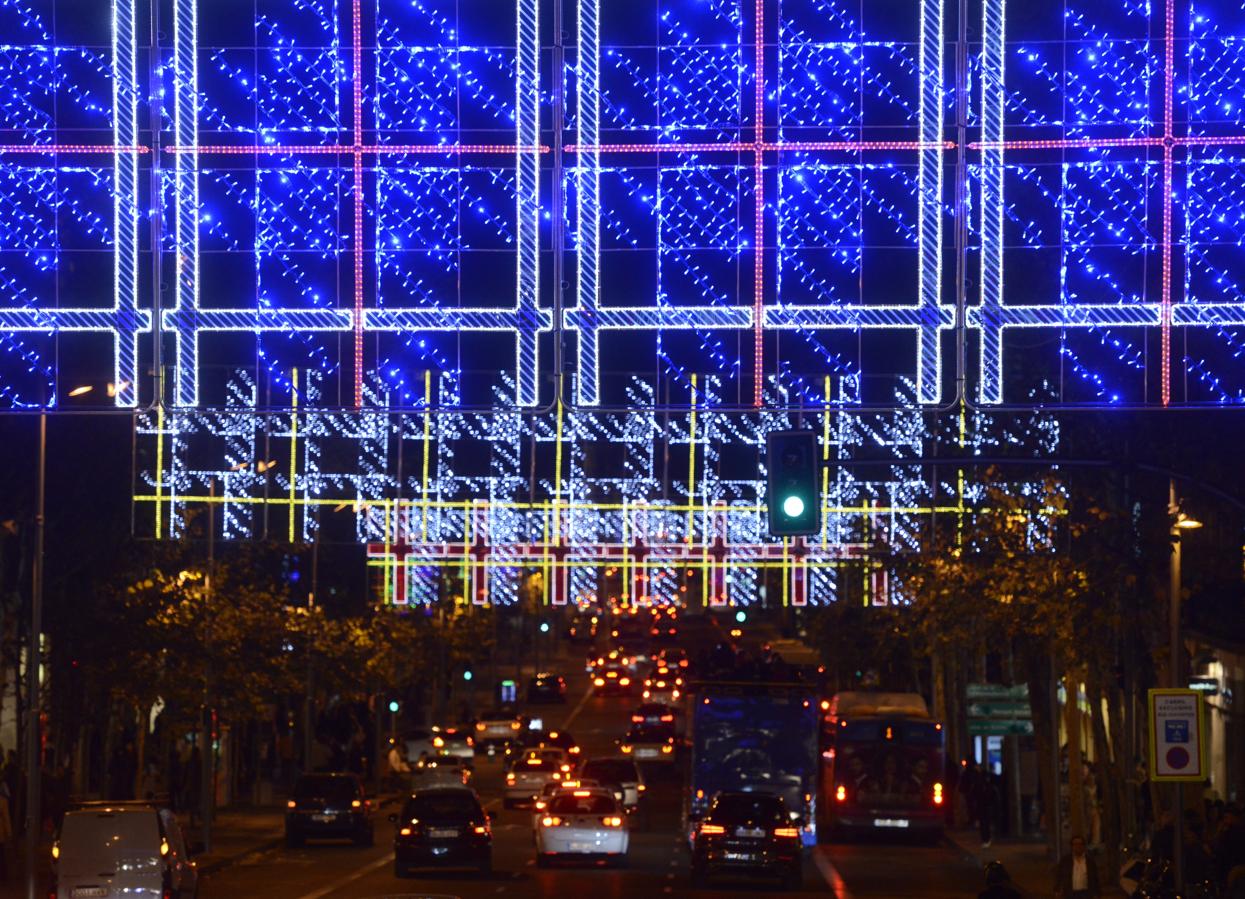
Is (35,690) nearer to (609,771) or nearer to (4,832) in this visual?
(4,832)

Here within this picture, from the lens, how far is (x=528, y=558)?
5175cm

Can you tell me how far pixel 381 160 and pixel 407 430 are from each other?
13284 millimetres

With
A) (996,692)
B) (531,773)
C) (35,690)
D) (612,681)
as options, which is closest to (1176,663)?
(35,690)

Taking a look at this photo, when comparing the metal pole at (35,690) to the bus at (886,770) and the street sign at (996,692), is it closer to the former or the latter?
the street sign at (996,692)

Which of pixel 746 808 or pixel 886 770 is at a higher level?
pixel 746 808

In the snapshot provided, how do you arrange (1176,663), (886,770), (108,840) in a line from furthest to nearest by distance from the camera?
(886,770)
(108,840)
(1176,663)

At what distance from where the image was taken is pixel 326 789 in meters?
50.8

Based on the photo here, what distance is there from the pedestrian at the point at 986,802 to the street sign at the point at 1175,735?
23572 mm

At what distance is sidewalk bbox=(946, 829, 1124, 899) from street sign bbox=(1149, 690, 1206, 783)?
9.65 m

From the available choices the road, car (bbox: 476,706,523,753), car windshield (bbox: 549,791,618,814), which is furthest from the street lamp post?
car (bbox: 476,706,523,753)

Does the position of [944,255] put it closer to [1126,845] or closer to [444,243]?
[444,243]

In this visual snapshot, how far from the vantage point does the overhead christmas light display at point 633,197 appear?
80.4 ft

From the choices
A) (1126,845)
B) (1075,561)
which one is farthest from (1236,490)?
(1126,845)

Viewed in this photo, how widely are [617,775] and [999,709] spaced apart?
41.0 ft
